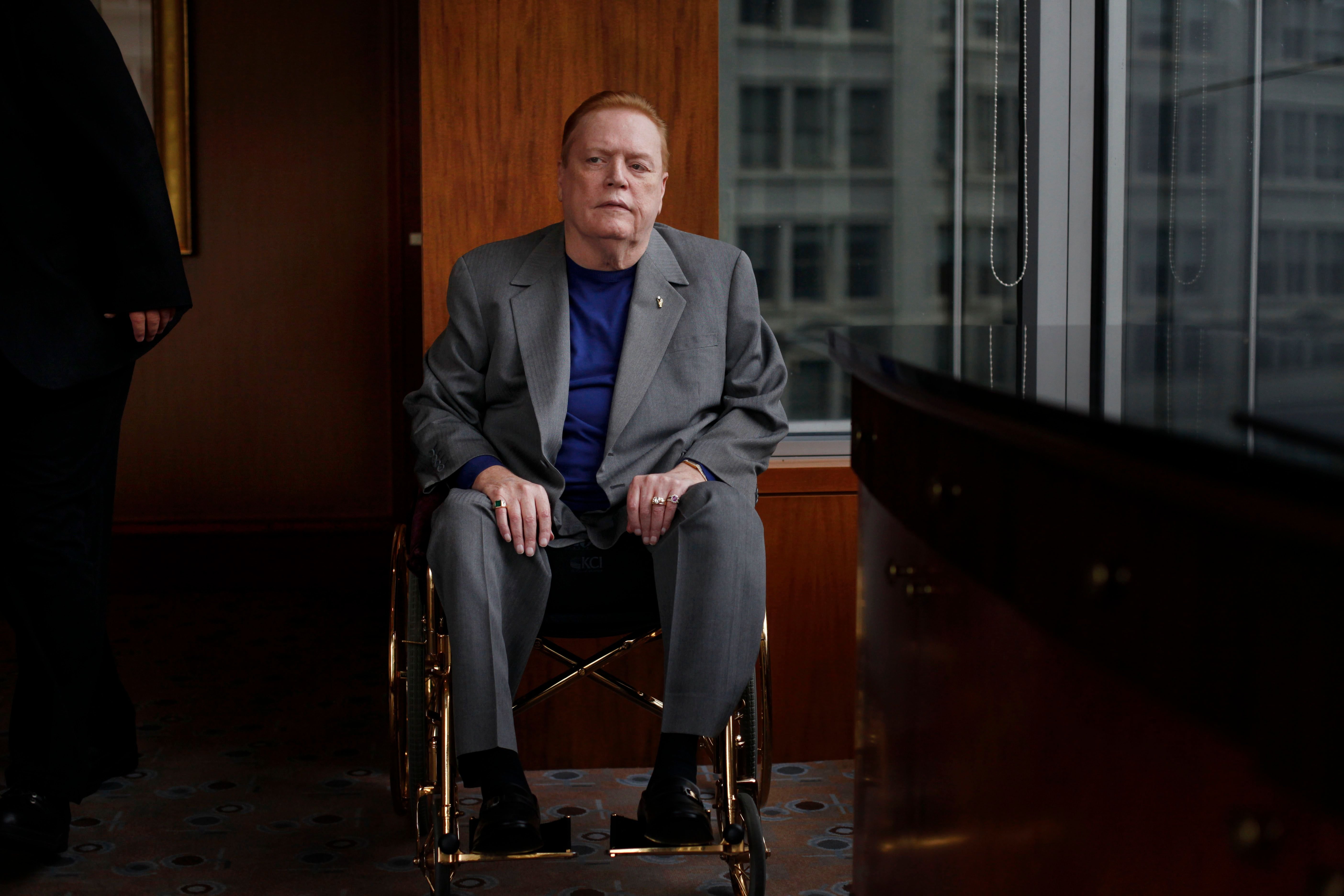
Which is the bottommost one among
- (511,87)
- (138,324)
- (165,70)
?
(138,324)

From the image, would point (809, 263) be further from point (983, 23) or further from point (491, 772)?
point (491, 772)

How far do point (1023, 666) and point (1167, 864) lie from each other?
19 centimetres

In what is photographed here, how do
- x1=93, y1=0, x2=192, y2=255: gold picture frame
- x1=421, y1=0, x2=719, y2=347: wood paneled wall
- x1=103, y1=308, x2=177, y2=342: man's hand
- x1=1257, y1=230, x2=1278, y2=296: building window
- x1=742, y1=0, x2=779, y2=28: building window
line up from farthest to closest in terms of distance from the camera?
x1=93, y1=0, x2=192, y2=255: gold picture frame
x1=742, y1=0, x2=779, y2=28: building window
x1=421, y1=0, x2=719, y2=347: wood paneled wall
x1=1257, y1=230, x2=1278, y2=296: building window
x1=103, y1=308, x2=177, y2=342: man's hand

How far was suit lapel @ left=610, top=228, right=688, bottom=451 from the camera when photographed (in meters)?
2.08

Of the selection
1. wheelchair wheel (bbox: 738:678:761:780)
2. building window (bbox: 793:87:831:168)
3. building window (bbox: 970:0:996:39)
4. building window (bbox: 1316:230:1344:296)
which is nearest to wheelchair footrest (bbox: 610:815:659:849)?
wheelchair wheel (bbox: 738:678:761:780)

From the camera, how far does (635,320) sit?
6.94ft

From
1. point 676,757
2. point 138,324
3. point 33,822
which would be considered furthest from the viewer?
point 138,324

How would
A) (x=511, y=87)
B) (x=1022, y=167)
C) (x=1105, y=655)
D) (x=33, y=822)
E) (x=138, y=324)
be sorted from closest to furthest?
(x=1105, y=655) → (x=33, y=822) → (x=138, y=324) → (x=511, y=87) → (x=1022, y=167)

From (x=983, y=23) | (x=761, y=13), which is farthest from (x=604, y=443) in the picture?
(x=983, y=23)

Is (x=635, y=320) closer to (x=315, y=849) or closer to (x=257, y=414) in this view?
(x=315, y=849)

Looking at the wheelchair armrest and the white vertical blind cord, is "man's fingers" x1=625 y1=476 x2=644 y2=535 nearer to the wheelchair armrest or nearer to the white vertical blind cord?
the wheelchair armrest

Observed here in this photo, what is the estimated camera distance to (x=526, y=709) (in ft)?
6.72

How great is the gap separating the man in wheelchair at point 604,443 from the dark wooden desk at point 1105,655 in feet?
2.61

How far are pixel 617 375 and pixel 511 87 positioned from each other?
76 cm
